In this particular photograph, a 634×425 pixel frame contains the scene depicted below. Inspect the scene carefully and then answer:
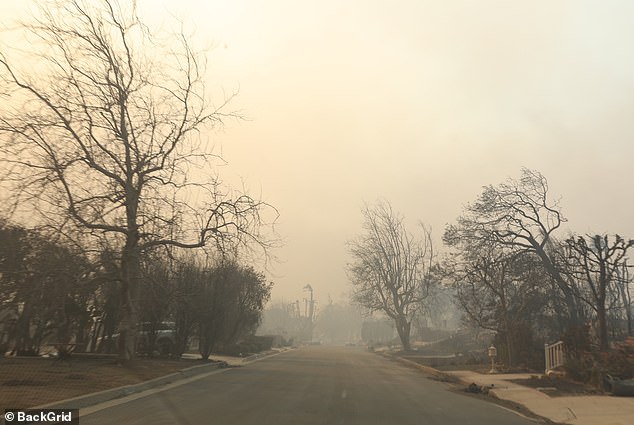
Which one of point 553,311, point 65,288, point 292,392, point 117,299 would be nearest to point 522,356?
point 553,311

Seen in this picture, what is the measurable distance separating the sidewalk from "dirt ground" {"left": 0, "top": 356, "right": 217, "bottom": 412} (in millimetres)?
11153

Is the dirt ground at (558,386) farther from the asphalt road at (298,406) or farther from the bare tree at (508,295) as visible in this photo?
the bare tree at (508,295)

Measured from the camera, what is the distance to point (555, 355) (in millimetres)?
23656

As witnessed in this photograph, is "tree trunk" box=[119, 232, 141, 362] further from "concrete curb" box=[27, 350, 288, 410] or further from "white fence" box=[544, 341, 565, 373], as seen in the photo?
→ "white fence" box=[544, 341, 565, 373]

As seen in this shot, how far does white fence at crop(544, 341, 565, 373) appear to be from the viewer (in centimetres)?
2270

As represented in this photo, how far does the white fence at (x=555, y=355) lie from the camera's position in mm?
22703

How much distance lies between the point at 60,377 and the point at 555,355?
19.0 metres

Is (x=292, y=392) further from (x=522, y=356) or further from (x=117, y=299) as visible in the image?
(x=522, y=356)

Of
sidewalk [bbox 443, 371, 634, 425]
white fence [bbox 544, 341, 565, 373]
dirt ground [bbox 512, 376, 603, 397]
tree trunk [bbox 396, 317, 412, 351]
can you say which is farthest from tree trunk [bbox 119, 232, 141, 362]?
tree trunk [bbox 396, 317, 412, 351]

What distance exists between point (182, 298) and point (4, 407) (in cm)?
1446

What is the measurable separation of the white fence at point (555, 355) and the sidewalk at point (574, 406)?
14.1ft

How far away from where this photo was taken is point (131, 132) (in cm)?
2070

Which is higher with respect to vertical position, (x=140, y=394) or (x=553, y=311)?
(x=553, y=311)

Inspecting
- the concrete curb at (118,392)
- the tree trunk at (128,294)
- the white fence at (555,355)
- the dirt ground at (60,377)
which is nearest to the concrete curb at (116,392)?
the concrete curb at (118,392)
